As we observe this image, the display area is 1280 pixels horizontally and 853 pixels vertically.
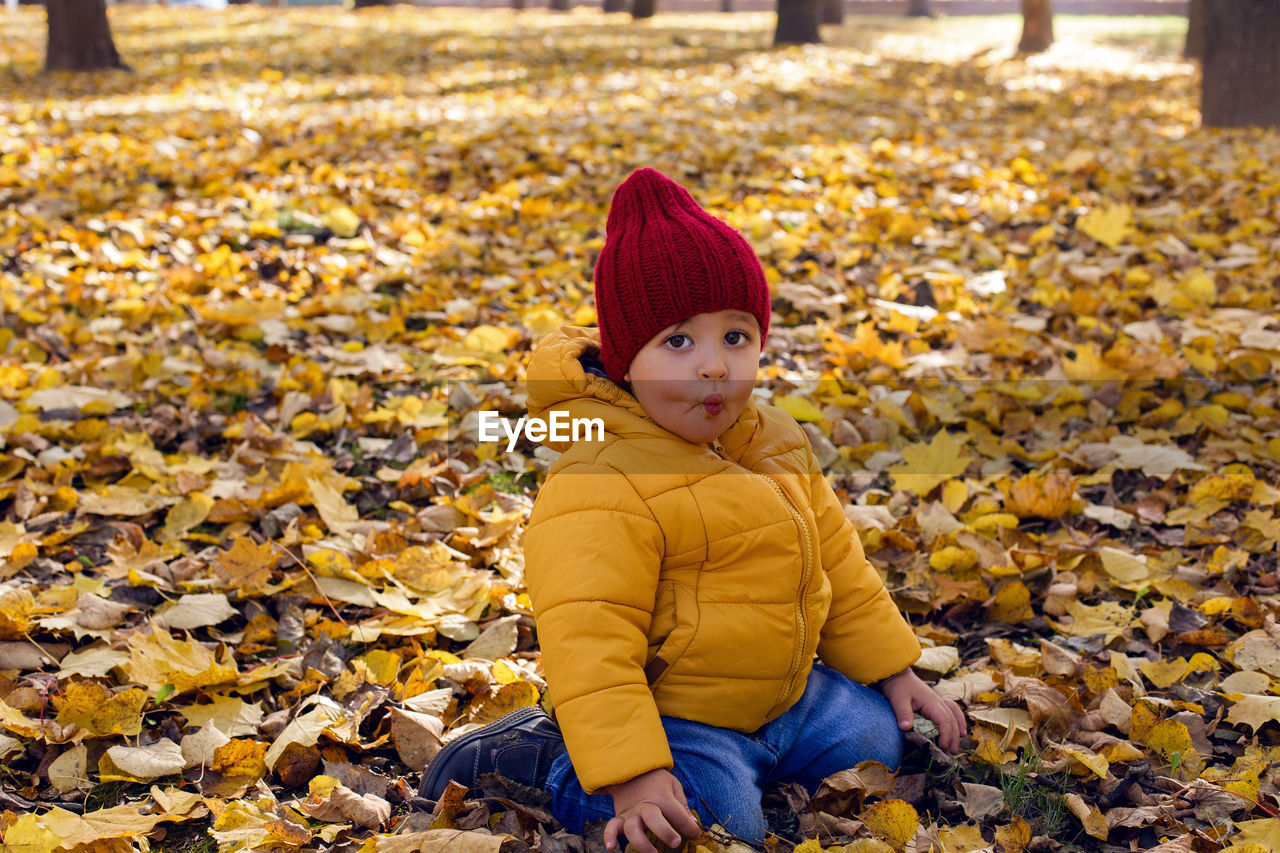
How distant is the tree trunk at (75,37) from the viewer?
10141mm

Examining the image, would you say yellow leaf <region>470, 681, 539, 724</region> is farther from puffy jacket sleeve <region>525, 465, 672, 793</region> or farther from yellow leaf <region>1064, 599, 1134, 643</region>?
yellow leaf <region>1064, 599, 1134, 643</region>

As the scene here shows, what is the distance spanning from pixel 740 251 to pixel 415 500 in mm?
1606

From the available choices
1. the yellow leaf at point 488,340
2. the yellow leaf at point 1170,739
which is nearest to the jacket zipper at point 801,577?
the yellow leaf at point 1170,739

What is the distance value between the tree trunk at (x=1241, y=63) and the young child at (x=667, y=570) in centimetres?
725

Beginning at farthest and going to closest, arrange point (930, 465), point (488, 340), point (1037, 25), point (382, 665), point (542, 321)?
1. point (1037, 25)
2. point (542, 321)
3. point (488, 340)
4. point (930, 465)
5. point (382, 665)

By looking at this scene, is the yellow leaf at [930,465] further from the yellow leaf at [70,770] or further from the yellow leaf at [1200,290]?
the yellow leaf at [70,770]

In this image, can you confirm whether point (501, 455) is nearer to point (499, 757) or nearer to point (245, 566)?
point (245, 566)

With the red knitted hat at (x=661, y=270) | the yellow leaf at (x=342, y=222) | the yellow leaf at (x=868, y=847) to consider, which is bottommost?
the yellow leaf at (x=868, y=847)

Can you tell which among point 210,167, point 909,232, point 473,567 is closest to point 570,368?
point 473,567

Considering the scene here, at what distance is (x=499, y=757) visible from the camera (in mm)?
1864

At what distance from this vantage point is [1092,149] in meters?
7.02

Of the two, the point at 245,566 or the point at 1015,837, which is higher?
the point at 245,566

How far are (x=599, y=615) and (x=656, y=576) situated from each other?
0.12 meters

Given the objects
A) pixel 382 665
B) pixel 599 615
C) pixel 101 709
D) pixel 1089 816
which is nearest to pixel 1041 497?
pixel 1089 816
